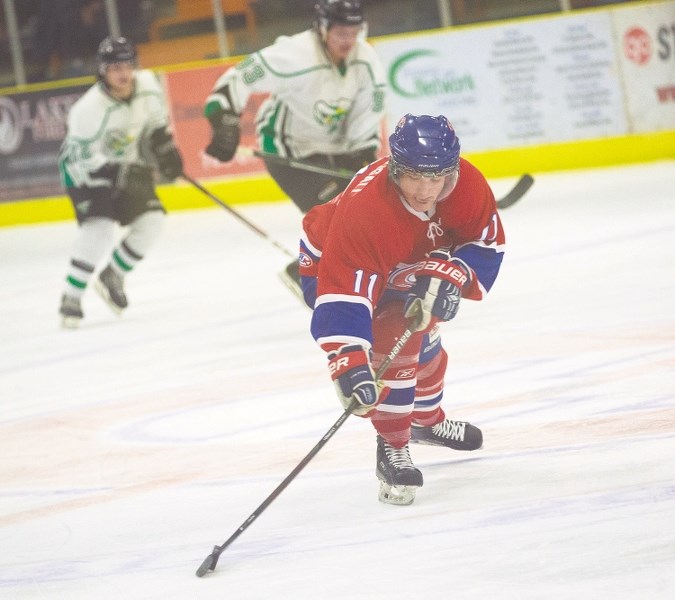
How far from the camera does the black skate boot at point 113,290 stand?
6250 millimetres

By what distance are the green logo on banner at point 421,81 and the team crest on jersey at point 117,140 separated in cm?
356

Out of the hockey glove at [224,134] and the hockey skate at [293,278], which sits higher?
the hockey glove at [224,134]

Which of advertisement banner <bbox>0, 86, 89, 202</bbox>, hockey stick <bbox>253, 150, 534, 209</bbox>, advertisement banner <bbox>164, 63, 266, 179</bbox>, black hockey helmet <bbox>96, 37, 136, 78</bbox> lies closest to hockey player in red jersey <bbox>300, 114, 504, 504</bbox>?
hockey stick <bbox>253, 150, 534, 209</bbox>

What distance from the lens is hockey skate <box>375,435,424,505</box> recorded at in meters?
2.84

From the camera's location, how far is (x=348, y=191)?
9.41 feet

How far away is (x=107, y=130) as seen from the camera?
243 inches

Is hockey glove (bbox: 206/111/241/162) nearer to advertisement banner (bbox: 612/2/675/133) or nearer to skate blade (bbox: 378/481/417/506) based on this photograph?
skate blade (bbox: 378/481/417/506)

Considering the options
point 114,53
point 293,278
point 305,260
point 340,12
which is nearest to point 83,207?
point 114,53

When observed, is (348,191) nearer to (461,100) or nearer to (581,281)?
(581,281)

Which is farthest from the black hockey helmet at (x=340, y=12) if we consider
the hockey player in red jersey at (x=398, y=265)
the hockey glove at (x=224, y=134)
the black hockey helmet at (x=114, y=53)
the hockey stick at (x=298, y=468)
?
the hockey stick at (x=298, y=468)

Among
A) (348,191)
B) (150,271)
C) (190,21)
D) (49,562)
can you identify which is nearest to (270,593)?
(49,562)

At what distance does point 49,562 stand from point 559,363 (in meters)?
1.91

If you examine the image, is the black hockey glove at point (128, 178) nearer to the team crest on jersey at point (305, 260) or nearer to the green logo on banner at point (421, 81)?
the team crest on jersey at point (305, 260)

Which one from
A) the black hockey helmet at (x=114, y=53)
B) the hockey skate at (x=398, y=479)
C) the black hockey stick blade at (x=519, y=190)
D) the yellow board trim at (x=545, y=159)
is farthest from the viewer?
the yellow board trim at (x=545, y=159)
